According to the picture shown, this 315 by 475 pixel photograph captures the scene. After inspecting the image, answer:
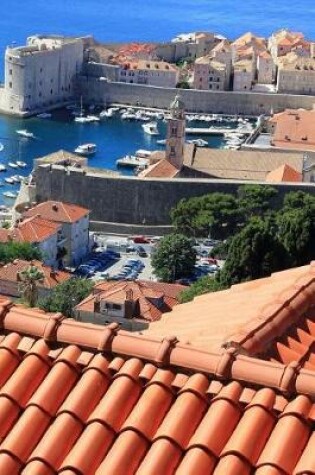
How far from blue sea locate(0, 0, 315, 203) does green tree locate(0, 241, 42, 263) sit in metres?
12.1

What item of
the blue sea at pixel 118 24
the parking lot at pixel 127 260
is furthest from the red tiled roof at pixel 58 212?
the blue sea at pixel 118 24

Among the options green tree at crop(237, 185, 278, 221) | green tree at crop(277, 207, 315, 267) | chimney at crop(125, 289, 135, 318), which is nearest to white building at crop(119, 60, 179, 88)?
green tree at crop(237, 185, 278, 221)

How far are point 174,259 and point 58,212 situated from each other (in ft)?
9.36

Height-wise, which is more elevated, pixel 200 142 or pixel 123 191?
pixel 123 191

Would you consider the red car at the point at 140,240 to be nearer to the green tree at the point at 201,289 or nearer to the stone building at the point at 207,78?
the green tree at the point at 201,289

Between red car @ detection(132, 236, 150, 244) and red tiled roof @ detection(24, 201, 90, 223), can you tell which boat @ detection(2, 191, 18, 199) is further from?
red car @ detection(132, 236, 150, 244)

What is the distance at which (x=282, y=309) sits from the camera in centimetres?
284

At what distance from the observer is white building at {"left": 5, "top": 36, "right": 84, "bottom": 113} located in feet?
108

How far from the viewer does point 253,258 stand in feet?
45.8

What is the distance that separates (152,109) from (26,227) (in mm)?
17088

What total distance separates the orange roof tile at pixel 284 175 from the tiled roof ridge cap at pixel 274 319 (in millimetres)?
18173

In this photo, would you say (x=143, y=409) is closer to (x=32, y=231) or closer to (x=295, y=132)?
(x=32, y=231)

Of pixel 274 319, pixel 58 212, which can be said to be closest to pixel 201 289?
pixel 58 212

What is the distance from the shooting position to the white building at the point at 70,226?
18078 millimetres
